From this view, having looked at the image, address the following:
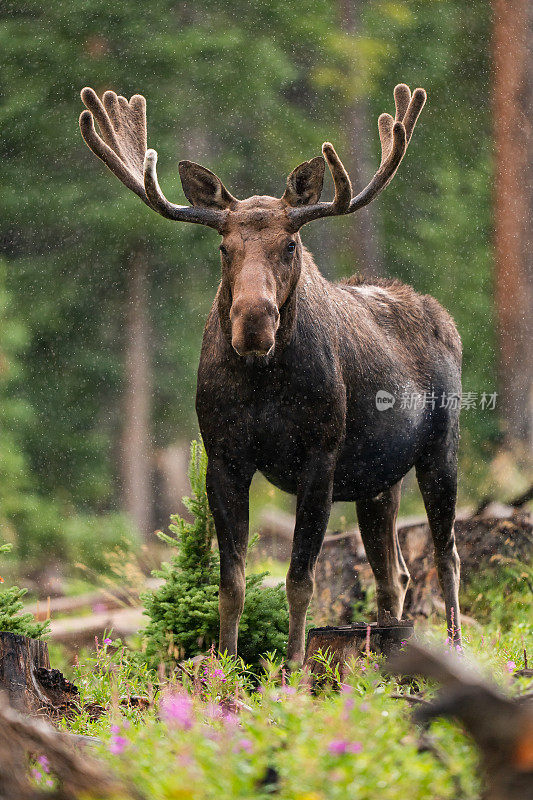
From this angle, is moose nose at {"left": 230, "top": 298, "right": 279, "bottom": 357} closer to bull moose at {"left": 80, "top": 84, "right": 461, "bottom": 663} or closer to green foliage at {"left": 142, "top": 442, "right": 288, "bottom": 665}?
bull moose at {"left": 80, "top": 84, "right": 461, "bottom": 663}

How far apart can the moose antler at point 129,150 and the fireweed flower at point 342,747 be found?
3244mm

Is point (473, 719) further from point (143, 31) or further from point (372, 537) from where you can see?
point (143, 31)

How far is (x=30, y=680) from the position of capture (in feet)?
16.8

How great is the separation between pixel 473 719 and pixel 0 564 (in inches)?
514

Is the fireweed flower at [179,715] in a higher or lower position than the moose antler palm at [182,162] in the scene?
lower

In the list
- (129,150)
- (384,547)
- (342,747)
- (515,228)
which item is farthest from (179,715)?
(515,228)

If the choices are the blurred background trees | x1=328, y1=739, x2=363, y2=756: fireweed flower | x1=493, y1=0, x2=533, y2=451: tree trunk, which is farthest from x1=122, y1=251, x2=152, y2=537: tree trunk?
x1=328, y1=739, x2=363, y2=756: fireweed flower

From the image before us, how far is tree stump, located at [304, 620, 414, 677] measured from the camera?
518cm

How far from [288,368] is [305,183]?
0.99 meters

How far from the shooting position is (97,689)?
5.59 metres

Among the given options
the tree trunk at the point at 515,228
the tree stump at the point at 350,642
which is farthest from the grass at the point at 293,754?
the tree trunk at the point at 515,228

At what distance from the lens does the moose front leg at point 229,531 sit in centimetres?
559

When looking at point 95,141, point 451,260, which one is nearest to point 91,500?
point 451,260

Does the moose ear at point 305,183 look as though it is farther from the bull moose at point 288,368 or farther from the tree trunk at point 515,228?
the tree trunk at point 515,228
